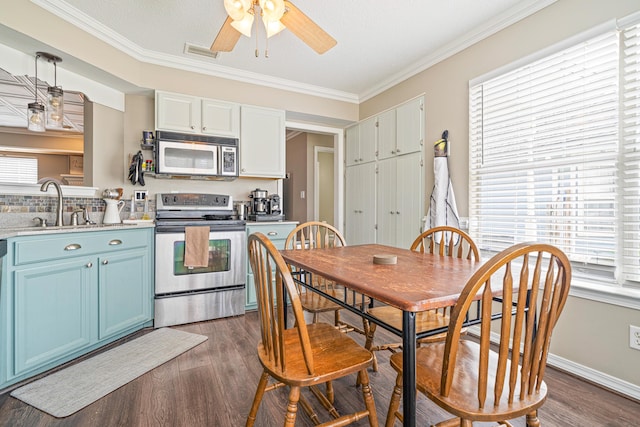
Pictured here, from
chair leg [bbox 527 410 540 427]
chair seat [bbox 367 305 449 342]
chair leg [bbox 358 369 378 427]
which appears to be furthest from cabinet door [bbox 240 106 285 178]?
chair leg [bbox 527 410 540 427]

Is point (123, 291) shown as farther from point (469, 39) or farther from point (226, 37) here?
point (469, 39)

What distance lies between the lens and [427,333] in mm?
1083

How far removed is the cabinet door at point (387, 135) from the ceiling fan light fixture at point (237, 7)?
2.22 metres

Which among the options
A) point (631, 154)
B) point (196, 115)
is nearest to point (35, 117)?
point (196, 115)

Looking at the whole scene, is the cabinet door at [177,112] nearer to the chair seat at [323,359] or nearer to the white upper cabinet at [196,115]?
the white upper cabinet at [196,115]

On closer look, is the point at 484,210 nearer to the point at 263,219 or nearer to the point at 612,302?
the point at 612,302

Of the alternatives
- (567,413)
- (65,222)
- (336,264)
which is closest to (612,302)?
(567,413)

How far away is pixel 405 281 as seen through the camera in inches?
46.5

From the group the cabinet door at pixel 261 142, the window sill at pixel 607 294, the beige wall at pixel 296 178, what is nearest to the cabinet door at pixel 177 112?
the cabinet door at pixel 261 142

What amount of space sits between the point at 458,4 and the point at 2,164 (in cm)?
356

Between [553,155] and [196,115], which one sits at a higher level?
[196,115]

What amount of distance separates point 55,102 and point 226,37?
5.32 ft

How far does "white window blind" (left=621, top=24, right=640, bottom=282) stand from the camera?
1800 mm

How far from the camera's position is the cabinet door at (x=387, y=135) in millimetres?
3592
